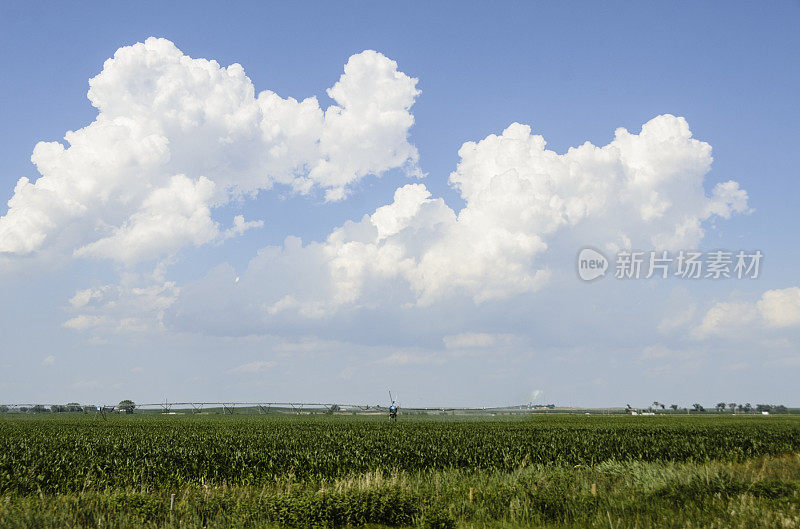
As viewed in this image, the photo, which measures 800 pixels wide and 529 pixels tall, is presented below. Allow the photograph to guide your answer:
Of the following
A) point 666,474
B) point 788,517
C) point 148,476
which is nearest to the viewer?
point 788,517

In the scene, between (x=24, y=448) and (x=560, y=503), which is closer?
(x=560, y=503)

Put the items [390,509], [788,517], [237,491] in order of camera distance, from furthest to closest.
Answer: [237,491] → [390,509] → [788,517]

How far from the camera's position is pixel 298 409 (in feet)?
351

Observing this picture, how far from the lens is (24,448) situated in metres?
25.5

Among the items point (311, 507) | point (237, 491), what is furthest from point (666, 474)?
point (237, 491)

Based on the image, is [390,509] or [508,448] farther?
[508,448]

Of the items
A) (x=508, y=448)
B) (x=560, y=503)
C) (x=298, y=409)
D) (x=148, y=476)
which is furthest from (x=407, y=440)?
(x=298, y=409)

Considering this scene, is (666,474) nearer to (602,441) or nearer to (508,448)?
(508,448)

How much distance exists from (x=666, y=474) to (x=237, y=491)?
1187cm

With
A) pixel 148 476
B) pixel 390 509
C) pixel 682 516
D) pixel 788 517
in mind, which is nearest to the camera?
pixel 788 517

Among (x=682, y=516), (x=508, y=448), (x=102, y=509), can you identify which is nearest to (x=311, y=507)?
(x=102, y=509)

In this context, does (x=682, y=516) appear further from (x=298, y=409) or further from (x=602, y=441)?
(x=298, y=409)

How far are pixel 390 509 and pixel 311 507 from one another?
1864 mm

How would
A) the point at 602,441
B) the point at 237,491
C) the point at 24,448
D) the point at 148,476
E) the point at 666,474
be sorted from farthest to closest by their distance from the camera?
the point at 602,441, the point at 24,448, the point at 148,476, the point at 666,474, the point at 237,491
